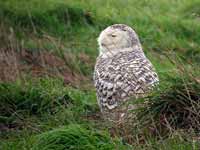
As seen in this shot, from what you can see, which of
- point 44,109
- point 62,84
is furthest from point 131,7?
point 44,109

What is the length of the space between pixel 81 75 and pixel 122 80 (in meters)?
3.29

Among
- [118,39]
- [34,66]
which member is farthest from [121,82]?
[34,66]

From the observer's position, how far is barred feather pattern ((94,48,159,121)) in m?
6.84

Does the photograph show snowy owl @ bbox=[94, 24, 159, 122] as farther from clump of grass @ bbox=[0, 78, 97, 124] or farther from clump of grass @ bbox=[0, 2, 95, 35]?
clump of grass @ bbox=[0, 2, 95, 35]

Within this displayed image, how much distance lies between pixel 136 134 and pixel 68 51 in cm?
455

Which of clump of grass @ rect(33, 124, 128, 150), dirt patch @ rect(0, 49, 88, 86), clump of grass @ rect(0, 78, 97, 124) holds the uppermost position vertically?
clump of grass @ rect(33, 124, 128, 150)

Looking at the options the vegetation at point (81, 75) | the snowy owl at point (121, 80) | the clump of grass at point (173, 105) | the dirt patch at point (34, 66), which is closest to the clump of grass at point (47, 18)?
the vegetation at point (81, 75)

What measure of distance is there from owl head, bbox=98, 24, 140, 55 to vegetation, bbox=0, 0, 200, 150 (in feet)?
1.87

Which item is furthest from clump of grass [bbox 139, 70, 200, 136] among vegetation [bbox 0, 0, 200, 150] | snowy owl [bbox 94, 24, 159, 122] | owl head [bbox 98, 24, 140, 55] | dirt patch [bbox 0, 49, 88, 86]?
dirt patch [bbox 0, 49, 88, 86]

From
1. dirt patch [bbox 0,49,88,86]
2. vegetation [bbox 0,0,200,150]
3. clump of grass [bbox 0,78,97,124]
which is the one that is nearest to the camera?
vegetation [bbox 0,0,200,150]

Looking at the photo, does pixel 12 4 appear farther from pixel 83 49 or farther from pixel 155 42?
pixel 155 42

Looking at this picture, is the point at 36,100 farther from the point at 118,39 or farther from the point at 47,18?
the point at 47,18

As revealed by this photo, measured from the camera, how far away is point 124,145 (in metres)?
6.02

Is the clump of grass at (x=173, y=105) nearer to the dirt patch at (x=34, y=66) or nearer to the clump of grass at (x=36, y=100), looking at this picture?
the clump of grass at (x=36, y=100)
